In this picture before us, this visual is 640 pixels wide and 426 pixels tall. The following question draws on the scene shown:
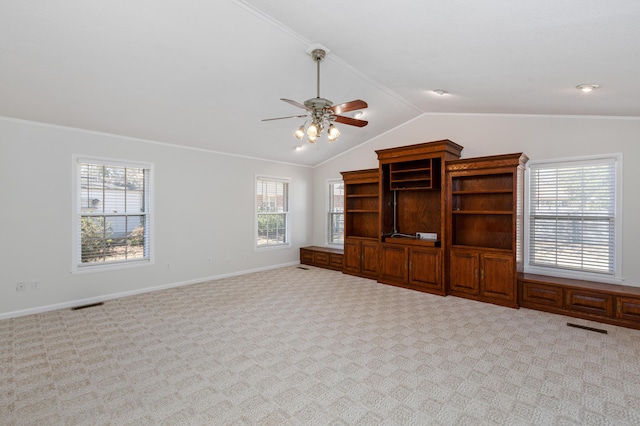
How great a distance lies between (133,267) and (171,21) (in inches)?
154

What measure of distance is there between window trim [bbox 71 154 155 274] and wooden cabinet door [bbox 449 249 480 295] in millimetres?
4959

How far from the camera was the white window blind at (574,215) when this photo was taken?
4.32 meters

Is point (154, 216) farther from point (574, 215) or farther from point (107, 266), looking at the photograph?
point (574, 215)

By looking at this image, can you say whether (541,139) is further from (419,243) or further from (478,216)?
(419,243)

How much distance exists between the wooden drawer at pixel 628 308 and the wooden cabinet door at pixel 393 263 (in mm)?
2751

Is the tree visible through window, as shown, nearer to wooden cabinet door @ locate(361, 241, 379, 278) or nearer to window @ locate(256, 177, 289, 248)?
window @ locate(256, 177, 289, 248)

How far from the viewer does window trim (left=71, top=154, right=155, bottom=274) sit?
15.1 ft

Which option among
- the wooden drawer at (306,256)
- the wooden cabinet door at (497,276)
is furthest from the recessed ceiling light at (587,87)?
the wooden drawer at (306,256)

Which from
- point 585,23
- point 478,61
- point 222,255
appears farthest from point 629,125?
point 222,255

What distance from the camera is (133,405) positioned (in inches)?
92.3

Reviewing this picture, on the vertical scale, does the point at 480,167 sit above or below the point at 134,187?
above

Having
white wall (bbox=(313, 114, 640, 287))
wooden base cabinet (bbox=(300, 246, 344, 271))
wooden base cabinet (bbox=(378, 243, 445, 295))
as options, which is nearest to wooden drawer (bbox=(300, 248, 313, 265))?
wooden base cabinet (bbox=(300, 246, 344, 271))

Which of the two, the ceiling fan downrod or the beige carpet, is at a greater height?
the ceiling fan downrod

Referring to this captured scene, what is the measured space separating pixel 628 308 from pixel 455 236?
2.24 metres
